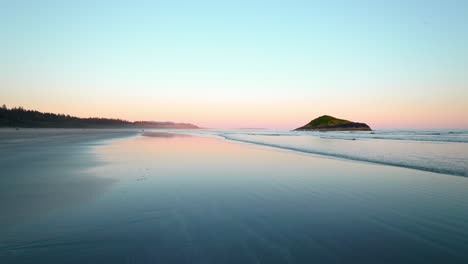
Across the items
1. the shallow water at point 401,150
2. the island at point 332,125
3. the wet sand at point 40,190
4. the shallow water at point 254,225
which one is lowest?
the wet sand at point 40,190

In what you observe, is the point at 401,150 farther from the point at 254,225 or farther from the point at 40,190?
the point at 40,190

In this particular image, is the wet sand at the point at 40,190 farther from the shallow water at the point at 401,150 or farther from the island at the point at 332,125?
the island at the point at 332,125

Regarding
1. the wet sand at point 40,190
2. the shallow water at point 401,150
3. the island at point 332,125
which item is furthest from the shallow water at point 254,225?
the island at point 332,125

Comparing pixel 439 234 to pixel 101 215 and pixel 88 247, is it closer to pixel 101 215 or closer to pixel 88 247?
pixel 88 247

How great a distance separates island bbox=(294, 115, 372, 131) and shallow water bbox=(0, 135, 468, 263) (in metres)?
81.0

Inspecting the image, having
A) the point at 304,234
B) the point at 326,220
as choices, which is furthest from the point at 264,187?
the point at 304,234

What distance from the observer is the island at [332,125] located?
257 feet

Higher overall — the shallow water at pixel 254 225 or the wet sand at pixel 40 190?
the shallow water at pixel 254 225

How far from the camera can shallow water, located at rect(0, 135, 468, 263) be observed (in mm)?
3193

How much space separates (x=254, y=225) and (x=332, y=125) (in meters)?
92.4

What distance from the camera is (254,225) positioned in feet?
14.0

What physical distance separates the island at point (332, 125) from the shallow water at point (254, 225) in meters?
81.0

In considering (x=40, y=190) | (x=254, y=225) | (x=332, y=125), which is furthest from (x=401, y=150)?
(x=332, y=125)

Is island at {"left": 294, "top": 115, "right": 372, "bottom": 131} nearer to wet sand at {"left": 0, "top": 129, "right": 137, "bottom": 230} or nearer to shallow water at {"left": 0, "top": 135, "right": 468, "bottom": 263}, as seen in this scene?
shallow water at {"left": 0, "top": 135, "right": 468, "bottom": 263}
